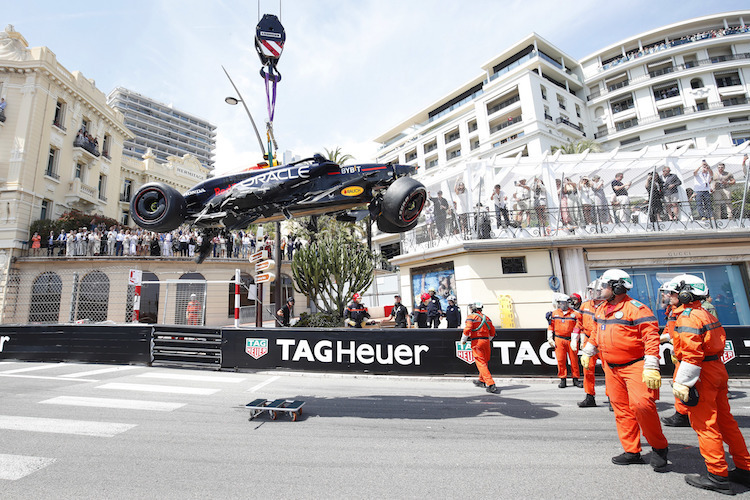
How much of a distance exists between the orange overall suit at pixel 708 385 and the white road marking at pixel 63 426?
6.81m

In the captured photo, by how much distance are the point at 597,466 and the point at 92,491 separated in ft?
16.3

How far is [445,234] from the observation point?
1544cm

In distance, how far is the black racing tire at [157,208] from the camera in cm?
457

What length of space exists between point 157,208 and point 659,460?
258 inches

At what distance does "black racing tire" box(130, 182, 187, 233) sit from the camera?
457cm

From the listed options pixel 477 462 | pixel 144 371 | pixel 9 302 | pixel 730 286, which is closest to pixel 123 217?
pixel 9 302

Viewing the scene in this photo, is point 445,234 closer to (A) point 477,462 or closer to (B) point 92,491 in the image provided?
(A) point 477,462

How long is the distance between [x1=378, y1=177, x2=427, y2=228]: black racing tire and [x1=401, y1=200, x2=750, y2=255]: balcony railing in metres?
10.6

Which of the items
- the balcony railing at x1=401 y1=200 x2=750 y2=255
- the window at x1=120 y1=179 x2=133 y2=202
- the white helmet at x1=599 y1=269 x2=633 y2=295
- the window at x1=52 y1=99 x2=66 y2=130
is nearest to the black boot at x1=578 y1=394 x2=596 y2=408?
the white helmet at x1=599 y1=269 x2=633 y2=295

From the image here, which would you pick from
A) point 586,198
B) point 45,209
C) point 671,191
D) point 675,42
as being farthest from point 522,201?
point 675,42

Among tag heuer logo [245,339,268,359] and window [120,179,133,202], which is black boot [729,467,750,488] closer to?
tag heuer logo [245,339,268,359]

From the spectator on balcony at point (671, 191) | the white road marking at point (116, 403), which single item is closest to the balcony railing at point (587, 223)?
the spectator on balcony at point (671, 191)

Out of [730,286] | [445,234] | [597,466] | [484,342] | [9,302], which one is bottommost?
[597,466]

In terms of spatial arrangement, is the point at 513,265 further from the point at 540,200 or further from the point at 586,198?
the point at 586,198
